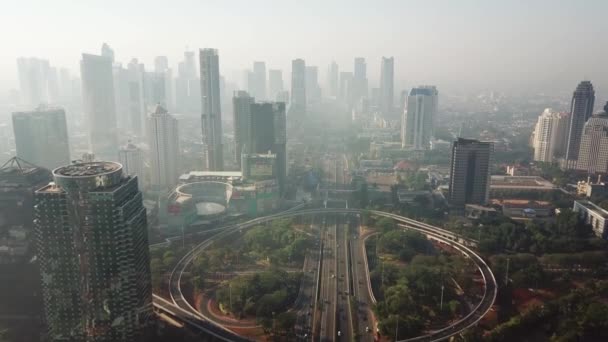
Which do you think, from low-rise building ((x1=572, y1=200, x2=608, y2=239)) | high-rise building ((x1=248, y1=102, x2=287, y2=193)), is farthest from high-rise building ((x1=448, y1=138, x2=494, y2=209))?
high-rise building ((x1=248, y1=102, x2=287, y2=193))

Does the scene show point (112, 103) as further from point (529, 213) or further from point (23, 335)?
point (529, 213)

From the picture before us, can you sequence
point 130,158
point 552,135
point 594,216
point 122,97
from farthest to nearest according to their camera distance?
point 122,97
point 552,135
point 130,158
point 594,216

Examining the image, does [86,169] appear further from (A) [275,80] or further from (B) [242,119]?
(A) [275,80]

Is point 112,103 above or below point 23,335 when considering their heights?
above

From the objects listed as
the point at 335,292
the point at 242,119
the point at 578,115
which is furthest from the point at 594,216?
the point at 242,119

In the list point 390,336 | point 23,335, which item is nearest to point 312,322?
point 390,336

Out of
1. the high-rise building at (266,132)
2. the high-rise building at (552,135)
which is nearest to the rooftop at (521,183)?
the high-rise building at (552,135)
